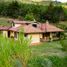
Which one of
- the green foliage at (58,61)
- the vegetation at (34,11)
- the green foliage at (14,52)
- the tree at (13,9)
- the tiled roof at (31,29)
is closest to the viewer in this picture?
the green foliage at (14,52)

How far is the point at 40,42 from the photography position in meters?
38.6

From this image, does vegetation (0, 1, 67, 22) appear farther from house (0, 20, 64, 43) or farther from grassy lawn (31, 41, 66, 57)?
grassy lawn (31, 41, 66, 57)

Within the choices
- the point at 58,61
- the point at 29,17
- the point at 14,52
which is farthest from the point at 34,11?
the point at 14,52

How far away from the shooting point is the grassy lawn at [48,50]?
99.7ft

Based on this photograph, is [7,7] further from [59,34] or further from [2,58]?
[2,58]

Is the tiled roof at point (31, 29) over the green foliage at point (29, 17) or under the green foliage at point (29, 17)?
over

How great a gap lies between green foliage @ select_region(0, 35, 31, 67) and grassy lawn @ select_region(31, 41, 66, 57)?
1694 centimetres

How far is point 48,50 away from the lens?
32.9 m

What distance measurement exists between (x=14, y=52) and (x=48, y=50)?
20.5 meters

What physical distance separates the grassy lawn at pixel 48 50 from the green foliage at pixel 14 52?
667 inches

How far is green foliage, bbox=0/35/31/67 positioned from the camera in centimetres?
1223

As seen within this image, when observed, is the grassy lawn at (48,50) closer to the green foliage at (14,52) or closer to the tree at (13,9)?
the green foliage at (14,52)

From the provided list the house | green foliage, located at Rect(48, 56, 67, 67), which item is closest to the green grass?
the house

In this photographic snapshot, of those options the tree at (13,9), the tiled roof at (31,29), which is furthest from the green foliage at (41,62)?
the tree at (13,9)
